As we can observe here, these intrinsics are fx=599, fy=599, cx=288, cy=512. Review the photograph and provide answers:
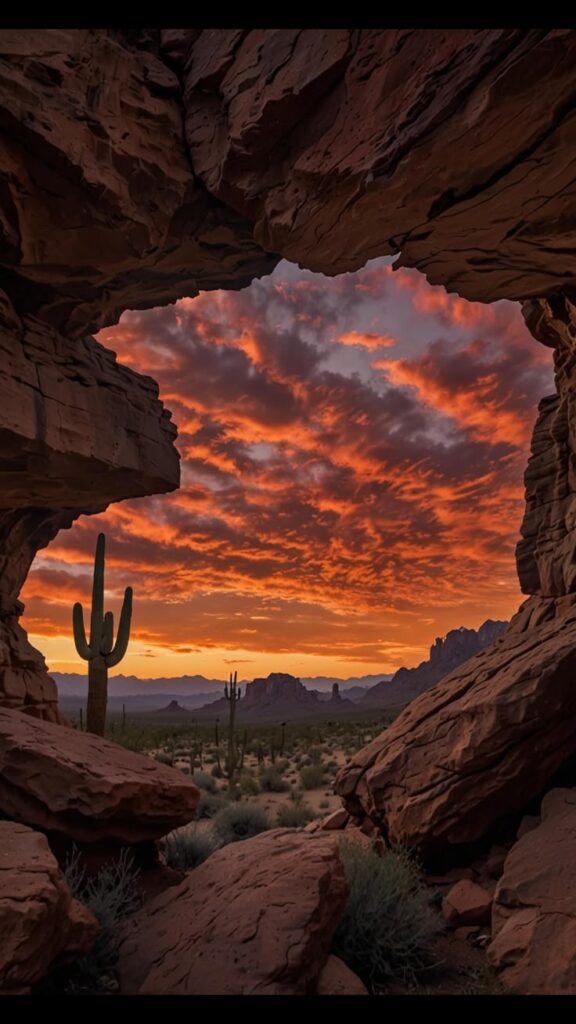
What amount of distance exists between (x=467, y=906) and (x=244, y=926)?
9.59 feet

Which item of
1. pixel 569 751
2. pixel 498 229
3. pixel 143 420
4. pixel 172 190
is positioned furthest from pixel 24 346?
pixel 569 751

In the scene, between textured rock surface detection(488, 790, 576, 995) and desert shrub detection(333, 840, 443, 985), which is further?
desert shrub detection(333, 840, 443, 985)

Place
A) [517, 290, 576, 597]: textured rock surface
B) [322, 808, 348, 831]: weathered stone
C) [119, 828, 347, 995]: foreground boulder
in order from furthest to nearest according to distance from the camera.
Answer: [322, 808, 348, 831]: weathered stone
[517, 290, 576, 597]: textured rock surface
[119, 828, 347, 995]: foreground boulder

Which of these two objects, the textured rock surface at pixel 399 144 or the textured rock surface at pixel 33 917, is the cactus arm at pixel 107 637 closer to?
the textured rock surface at pixel 33 917

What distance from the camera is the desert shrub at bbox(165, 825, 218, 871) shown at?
865 cm

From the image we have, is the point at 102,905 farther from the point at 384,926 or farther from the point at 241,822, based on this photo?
the point at 241,822

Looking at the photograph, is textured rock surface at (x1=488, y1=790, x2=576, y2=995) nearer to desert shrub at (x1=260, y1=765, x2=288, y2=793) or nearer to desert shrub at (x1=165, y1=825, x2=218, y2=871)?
desert shrub at (x1=165, y1=825, x2=218, y2=871)

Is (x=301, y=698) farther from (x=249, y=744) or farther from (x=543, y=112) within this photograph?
(x=543, y=112)

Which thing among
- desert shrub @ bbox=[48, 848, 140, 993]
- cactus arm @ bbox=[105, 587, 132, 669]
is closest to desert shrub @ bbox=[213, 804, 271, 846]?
desert shrub @ bbox=[48, 848, 140, 993]

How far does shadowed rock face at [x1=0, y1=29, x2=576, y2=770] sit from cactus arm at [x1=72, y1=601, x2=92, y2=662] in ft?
22.5

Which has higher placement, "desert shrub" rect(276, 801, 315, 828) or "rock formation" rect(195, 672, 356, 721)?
"desert shrub" rect(276, 801, 315, 828)

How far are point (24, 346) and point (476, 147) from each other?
834 centimetres

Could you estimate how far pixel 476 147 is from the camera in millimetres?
6004

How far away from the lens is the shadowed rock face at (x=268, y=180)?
6.00 meters
